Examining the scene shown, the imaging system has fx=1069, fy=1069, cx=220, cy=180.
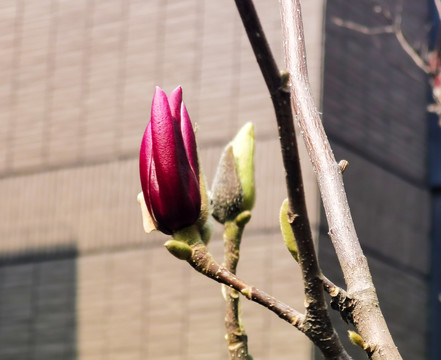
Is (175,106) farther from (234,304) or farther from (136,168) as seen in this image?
(136,168)

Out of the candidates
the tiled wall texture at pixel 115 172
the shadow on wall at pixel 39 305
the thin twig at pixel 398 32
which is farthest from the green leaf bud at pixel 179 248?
the shadow on wall at pixel 39 305

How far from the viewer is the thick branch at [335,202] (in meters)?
0.88

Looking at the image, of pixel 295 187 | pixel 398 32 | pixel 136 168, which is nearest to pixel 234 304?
pixel 295 187

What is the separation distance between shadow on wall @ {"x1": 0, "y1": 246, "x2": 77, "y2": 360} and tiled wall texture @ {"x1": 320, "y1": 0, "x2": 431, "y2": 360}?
6.88 ft

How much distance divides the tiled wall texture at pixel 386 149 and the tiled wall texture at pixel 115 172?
0.40m

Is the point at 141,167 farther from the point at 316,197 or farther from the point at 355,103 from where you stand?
the point at 355,103

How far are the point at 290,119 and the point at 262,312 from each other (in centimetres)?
661

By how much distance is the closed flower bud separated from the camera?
989 mm

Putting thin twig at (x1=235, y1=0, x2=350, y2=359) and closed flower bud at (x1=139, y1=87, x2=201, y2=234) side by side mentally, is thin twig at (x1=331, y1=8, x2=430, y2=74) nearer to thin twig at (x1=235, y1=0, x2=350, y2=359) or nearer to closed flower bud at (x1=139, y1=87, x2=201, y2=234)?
closed flower bud at (x1=139, y1=87, x2=201, y2=234)

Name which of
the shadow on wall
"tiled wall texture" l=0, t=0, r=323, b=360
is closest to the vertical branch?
"tiled wall texture" l=0, t=0, r=323, b=360

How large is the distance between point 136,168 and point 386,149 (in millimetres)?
1935

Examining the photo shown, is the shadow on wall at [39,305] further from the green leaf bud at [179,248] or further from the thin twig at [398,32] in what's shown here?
the green leaf bud at [179,248]

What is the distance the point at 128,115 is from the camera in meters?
8.23

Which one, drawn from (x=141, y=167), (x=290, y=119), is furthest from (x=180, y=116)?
(x=290, y=119)
